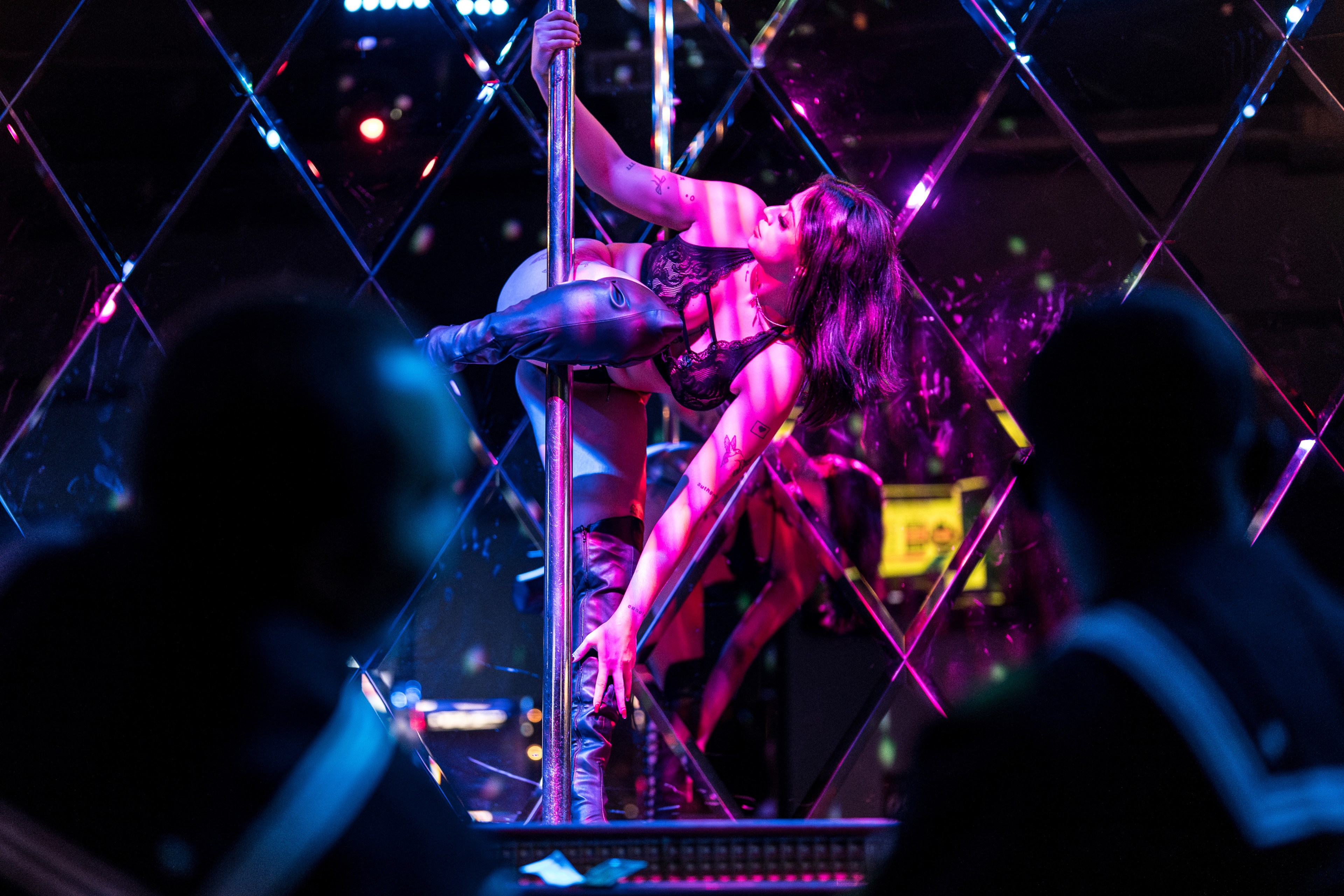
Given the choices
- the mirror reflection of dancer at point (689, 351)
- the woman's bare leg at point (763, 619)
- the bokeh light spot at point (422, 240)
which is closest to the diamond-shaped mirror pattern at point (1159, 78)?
the mirror reflection of dancer at point (689, 351)

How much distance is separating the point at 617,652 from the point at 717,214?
0.54m

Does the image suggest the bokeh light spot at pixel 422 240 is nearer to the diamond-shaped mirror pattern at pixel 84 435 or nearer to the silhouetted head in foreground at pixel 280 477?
the diamond-shaped mirror pattern at pixel 84 435

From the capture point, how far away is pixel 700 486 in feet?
3.76

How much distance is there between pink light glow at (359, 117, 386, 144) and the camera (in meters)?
1.53

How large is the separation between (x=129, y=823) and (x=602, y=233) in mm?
1122

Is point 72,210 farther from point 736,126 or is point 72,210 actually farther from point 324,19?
point 736,126

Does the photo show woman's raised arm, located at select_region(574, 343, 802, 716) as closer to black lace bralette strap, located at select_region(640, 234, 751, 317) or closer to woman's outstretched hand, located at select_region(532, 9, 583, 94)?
black lace bralette strap, located at select_region(640, 234, 751, 317)

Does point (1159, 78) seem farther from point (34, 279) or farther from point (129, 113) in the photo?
point (34, 279)

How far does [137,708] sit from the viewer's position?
1.66 feet

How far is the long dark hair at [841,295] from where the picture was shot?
1172mm

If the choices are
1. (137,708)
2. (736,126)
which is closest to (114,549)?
(137,708)

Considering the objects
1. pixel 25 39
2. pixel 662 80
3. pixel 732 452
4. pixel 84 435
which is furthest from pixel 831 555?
pixel 25 39

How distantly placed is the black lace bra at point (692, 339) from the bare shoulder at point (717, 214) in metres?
0.02

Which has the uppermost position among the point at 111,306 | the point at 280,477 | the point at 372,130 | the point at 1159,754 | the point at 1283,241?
the point at 372,130
